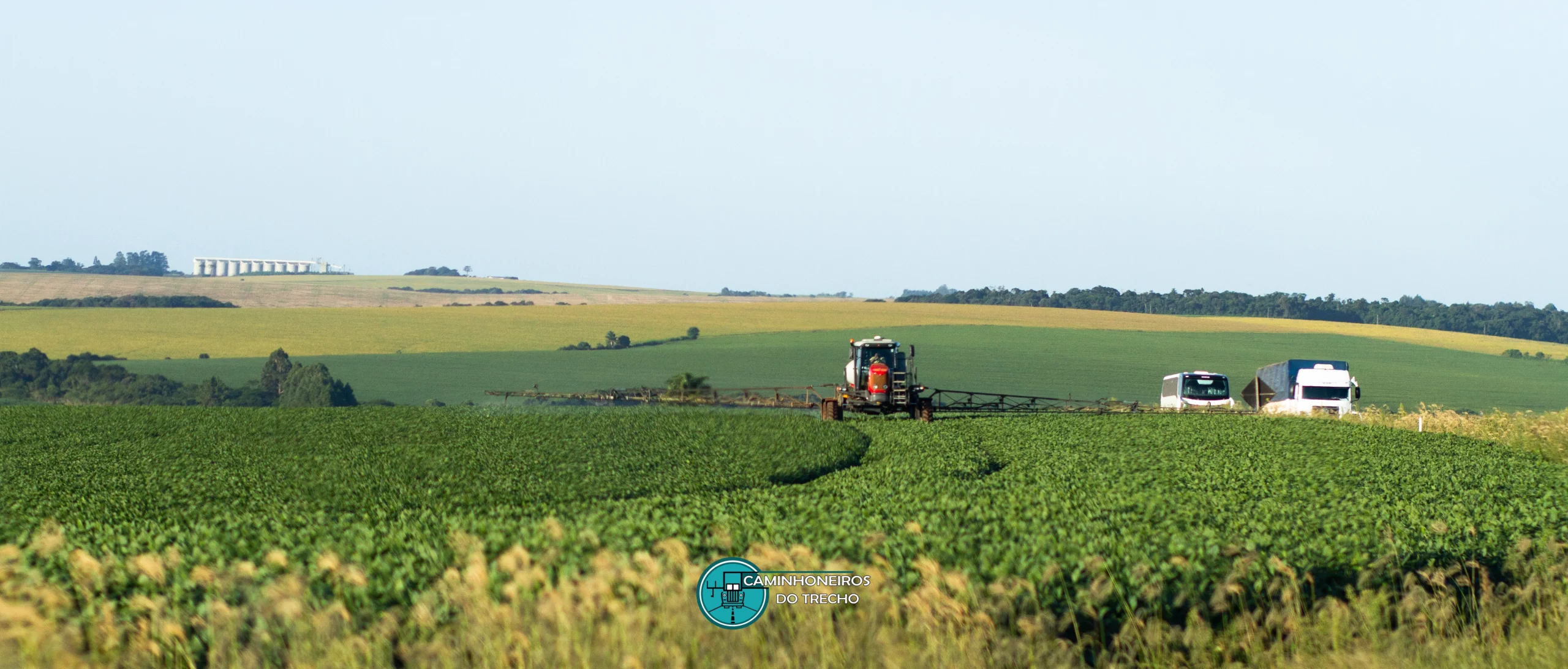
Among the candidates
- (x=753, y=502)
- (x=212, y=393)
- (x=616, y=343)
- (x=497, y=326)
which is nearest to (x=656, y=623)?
(x=753, y=502)

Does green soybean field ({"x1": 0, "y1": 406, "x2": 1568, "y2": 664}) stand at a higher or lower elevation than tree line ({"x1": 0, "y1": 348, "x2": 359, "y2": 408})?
higher

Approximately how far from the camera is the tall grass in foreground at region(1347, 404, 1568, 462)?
28.3 metres

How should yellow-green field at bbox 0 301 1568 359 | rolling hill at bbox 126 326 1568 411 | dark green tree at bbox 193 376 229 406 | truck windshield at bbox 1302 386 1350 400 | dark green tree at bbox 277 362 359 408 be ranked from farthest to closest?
yellow-green field at bbox 0 301 1568 359 < rolling hill at bbox 126 326 1568 411 < dark green tree at bbox 277 362 359 408 < dark green tree at bbox 193 376 229 406 < truck windshield at bbox 1302 386 1350 400

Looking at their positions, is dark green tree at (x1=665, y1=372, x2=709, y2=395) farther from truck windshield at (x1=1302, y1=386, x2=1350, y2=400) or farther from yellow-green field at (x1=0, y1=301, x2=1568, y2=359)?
yellow-green field at (x1=0, y1=301, x2=1568, y2=359)

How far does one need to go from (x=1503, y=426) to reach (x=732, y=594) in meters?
33.7

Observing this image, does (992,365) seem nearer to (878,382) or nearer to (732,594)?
(878,382)

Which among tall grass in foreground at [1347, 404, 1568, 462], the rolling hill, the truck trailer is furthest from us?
the rolling hill

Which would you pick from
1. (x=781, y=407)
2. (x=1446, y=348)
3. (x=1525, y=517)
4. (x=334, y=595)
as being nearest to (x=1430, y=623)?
(x=1525, y=517)

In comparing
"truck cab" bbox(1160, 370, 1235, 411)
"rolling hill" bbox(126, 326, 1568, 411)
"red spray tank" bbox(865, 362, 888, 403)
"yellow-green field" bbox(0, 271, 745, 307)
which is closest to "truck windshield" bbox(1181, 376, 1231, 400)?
"truck cab" bbox(1160, 370, 1235, 411)

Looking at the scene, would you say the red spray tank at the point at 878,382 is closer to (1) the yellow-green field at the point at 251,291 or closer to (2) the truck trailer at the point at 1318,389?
(2) the truck trailer at the point at 1318,389

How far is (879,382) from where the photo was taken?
3938 centimetres

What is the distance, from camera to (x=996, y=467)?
24266 mm

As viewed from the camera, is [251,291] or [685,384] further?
[251,291]

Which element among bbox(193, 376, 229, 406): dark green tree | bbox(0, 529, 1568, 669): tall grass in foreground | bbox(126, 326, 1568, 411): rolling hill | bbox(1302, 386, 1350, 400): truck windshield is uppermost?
bbox(0, 529, 1568, 669): tall grass in foreground
